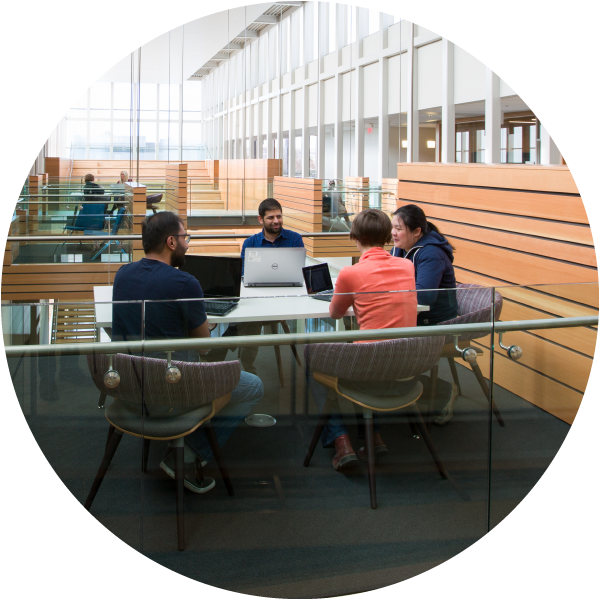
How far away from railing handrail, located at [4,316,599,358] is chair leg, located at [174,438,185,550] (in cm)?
38

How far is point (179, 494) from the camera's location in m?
2.29

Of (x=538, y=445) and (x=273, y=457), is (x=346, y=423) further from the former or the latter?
(x=538, y=445)

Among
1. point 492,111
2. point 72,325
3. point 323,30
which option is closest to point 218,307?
point 72,325

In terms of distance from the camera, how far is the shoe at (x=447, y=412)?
8.08 ft

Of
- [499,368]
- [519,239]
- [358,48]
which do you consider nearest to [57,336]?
[499,368]

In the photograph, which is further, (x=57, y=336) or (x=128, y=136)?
(x=128, y=136)

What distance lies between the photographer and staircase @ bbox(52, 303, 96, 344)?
86.2 inches

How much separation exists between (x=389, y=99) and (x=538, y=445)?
13185mm

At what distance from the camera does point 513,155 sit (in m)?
13.6

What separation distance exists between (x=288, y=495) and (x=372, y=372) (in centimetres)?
54

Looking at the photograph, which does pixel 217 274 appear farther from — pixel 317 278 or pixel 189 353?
pixel 189 353

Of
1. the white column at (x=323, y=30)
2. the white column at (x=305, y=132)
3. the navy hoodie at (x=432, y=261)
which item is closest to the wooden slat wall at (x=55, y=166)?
the white column at (x=305, y=132)

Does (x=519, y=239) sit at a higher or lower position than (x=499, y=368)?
higher

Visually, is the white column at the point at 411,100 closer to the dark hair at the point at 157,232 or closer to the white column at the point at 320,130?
the dark hair at the point at 157,232
